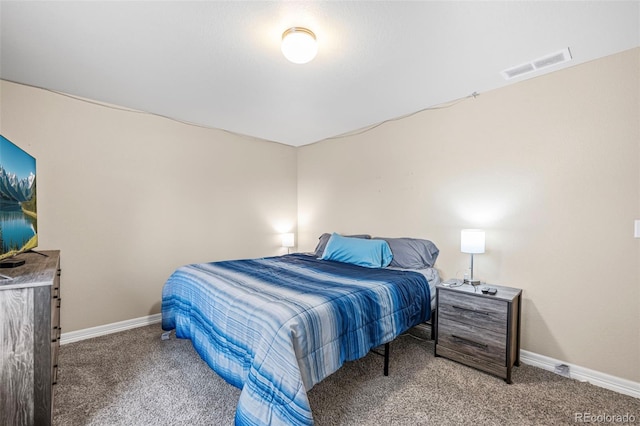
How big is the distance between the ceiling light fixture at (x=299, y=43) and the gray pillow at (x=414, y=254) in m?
2.05

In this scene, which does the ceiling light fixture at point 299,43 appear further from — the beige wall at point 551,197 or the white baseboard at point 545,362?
the white baseboard at point 545,362

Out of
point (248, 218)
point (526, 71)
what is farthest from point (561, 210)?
point (248, 218)

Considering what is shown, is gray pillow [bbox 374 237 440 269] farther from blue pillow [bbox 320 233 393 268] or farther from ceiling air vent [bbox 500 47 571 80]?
ceiling air vent [bbox 500 47 571 80]

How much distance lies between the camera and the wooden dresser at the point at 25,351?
1354 millimetres

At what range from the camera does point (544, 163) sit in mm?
2412

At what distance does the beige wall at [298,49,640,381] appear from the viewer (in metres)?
2.08

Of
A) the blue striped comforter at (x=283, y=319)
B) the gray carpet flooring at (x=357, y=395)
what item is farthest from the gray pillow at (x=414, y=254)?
the gray carpet flooring at (x=357, y=395)

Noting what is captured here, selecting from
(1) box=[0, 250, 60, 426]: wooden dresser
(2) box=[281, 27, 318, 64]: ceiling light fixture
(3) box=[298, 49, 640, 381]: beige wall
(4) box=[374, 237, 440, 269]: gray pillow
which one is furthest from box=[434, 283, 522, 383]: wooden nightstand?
(1) box=[0, 250, 60, 426]: wooden dresser

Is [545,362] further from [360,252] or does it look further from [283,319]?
[283,319]

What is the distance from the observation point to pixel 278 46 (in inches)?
79.3

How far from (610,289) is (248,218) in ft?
12.4

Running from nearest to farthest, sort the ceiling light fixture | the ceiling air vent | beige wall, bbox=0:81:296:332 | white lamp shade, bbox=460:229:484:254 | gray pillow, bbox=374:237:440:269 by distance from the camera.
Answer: the ceiling light fixture → the ceiling air vent → white lamp shade, bbox=460:229:484:254 → beige wall, bbox=0:81:296:332 → gray pillow, bbox=374:237:440:269

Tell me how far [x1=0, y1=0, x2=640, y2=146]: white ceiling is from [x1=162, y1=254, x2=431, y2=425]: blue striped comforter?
5.47 feet

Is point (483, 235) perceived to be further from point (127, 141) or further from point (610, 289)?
point (127, 141)
